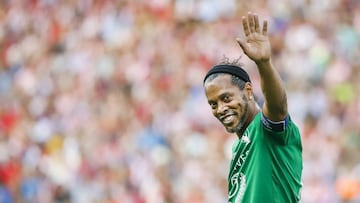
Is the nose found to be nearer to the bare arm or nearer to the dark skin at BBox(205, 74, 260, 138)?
→ the dark skin at BBox(205, 74, 260, 138)

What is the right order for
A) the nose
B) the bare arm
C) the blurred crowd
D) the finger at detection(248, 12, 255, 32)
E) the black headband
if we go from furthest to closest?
the blurred crowd → the black headband → the nose → the finger at detection(248, 12, 255, 32) → the bare arm

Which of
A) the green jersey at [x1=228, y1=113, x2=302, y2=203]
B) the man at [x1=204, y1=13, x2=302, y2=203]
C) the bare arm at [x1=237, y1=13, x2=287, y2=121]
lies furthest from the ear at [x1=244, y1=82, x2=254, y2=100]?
the bare arm at [x1=237, y1=13, x2=287, y2=121]

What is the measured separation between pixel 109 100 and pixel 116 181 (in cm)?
222

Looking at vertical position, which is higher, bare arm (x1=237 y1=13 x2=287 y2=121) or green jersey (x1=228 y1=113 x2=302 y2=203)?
bare arm (x1=237 y1=13 x2=287 y2=121)

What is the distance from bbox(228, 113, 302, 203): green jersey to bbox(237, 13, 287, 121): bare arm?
13 centimetres

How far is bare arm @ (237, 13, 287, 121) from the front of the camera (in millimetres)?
5531

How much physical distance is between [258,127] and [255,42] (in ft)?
1.51

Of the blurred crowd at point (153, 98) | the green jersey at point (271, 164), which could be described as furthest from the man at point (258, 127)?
the blurred crowd at point (153, 98)

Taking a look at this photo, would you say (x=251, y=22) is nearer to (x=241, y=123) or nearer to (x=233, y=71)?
(x=233, y=71)

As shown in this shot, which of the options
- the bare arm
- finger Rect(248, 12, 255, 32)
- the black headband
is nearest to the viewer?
the bare arm

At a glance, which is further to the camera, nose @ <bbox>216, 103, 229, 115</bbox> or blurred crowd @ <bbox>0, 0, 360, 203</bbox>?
blurred crowd @ <bbox>0, 0, 360, 203</bbox>

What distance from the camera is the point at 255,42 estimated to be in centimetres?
564

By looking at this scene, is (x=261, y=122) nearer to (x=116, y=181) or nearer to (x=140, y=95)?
(x=116, y=181)

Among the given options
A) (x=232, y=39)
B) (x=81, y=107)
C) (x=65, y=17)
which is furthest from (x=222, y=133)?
(x=65, y=17)
